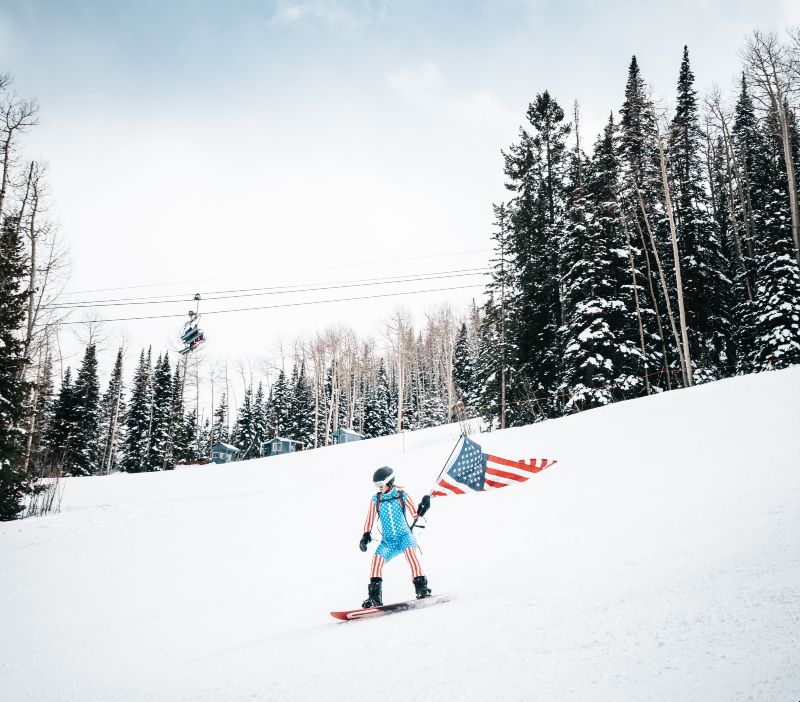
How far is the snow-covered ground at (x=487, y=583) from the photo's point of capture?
2904 millimetres

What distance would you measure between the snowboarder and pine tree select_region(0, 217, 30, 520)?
12.7 m

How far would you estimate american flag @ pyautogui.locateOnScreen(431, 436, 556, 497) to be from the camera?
465 inches

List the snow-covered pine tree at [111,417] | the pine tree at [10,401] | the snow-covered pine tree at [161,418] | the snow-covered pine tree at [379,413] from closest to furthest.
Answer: the pine tree at [10,401]
the snow-covered pine tree at [161,418]
the snow-covered pine tree at [111,417]
the snow-covered pine tree at [379,413]

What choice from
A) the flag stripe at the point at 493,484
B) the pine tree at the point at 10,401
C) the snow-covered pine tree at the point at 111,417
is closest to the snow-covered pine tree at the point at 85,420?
the snow-covered pine tree at the point at 111,417

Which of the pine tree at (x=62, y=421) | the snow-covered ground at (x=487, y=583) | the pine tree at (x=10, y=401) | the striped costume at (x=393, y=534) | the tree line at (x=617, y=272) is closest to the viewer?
the snow-covered ground at (x=487, y=583)

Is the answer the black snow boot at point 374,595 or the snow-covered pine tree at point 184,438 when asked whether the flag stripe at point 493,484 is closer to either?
the black snow boot at point 374,595

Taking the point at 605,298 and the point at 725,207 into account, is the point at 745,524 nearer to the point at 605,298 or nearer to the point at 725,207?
the point at 605,298

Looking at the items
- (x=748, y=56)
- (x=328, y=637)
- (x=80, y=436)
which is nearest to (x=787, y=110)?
(x=748, y=56)

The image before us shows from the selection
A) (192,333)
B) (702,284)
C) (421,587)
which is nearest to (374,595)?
(421,587)

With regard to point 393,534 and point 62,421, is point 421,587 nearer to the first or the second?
point 393,534

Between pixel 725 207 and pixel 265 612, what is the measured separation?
40.9m

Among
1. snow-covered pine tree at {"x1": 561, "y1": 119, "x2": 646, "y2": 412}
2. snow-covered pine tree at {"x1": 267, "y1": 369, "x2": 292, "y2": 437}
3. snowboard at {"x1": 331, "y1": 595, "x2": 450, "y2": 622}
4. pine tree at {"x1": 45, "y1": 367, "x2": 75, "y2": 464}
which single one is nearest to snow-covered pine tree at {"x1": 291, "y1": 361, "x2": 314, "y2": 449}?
snow-covered pine tree at {"x1": 267, "y1": 369, "x2": 292, "y2": 437}

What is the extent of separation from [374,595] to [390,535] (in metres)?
0.71

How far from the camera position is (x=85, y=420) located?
42.2 m
